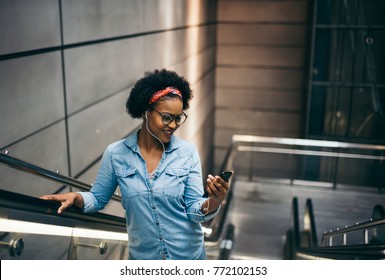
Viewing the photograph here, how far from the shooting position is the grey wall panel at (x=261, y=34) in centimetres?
922

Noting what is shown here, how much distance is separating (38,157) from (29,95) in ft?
1.43

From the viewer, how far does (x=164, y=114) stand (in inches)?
78.0

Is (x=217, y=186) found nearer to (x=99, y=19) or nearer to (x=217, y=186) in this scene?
(x=217, y=186)

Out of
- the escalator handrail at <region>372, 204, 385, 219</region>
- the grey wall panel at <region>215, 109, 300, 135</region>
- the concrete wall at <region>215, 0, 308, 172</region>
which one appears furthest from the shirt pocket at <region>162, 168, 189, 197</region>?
the grey wall panel at <region>215, 109, 300, 135</region>

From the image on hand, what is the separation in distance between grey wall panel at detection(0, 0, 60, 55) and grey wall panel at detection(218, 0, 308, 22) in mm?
7075

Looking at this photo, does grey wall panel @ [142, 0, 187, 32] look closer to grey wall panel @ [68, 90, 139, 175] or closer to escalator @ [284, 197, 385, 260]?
grey wall panel @ [68, 90, 139, 175]

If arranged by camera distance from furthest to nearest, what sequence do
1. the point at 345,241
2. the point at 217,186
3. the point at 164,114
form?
the point at 345,241 → the point at 164,114 → the point at 217,186

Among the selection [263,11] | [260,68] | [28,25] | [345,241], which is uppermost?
[263,11]

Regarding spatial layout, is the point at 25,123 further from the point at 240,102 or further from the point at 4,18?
the point at 240,102

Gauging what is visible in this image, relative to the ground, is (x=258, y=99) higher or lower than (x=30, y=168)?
lower

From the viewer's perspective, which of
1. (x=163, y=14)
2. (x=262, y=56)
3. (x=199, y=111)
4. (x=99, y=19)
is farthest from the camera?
(x=262, y=56)

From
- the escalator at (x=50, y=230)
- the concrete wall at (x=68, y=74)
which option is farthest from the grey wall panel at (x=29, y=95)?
the escalator at (x=50, y=230)

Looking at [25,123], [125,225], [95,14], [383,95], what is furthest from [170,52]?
[383,95]

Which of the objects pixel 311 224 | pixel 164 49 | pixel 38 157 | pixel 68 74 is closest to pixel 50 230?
pixel 38 157
